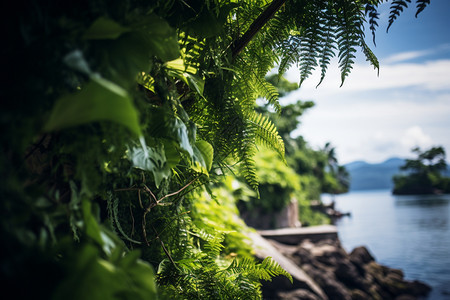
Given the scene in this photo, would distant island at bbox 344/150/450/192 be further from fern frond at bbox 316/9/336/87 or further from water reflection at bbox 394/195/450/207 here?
fern frond at bbox 316/9/336/87

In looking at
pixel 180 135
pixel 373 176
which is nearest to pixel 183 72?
pixel 180 135

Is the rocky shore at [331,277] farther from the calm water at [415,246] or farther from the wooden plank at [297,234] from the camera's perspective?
the calm water at [415,246]

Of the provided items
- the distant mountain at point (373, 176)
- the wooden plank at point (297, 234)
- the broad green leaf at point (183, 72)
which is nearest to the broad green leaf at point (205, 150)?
the broad green leaf at point (183, 72)

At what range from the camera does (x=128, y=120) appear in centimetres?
30

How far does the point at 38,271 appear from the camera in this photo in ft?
1.07

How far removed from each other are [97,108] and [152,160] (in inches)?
10.1

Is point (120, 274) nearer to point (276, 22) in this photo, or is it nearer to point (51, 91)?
point (51, 91)

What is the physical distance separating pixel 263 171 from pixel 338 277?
8.58 feet

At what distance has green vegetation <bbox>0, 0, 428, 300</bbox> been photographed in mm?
326

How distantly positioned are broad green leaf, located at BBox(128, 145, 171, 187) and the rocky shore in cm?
207

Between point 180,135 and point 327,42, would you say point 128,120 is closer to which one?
point 180,135

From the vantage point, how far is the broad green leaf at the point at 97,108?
294 mm

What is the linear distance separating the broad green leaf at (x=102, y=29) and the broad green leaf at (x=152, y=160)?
7.4 inches

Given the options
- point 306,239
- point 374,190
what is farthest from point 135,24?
point 374,190
